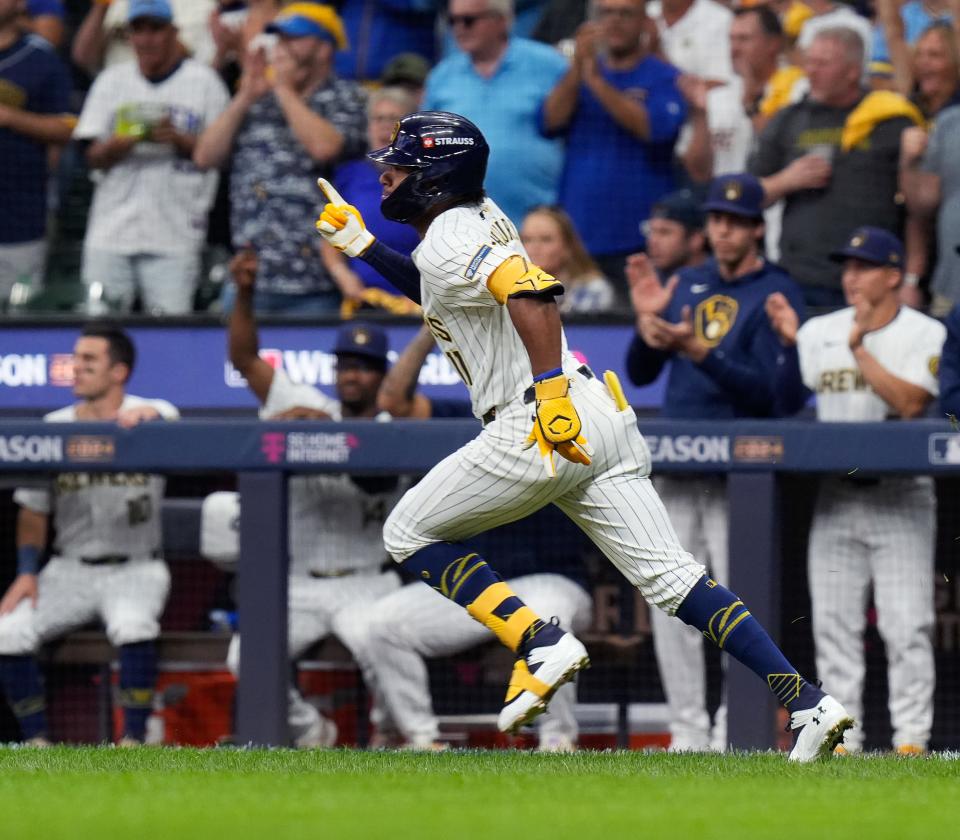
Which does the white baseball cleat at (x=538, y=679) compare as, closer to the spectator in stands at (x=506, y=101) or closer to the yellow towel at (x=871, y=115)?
the yellow towel at (x=871, y=115)

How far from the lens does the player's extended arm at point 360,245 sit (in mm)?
5285

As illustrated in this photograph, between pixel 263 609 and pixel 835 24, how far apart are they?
3.61 meters

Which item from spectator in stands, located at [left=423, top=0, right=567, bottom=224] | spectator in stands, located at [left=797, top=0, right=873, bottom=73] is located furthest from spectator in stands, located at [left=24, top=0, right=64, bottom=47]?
spectator in stands, located at [left=797, top=0, right=873, bottom=73]

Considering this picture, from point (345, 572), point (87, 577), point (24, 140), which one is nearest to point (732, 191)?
point (345, 572)

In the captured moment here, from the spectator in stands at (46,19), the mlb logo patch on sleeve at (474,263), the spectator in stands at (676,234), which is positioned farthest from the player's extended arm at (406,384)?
the spectator in stands at (46,19)

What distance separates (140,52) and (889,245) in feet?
12.6

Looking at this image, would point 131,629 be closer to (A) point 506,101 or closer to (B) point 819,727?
(B) point 819,727

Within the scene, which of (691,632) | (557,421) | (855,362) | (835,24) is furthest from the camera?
(835,24)

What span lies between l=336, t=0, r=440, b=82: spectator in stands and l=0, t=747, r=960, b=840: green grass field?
455 centimetres

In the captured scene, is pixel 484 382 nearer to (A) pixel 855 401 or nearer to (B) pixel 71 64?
(A) pixel 855 401

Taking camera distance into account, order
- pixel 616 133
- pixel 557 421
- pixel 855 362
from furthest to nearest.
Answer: pixel 616 133, pixel 855 362, pixel 557 421

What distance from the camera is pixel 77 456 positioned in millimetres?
6621

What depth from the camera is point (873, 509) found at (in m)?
6.34

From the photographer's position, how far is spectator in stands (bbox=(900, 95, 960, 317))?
7547mm
